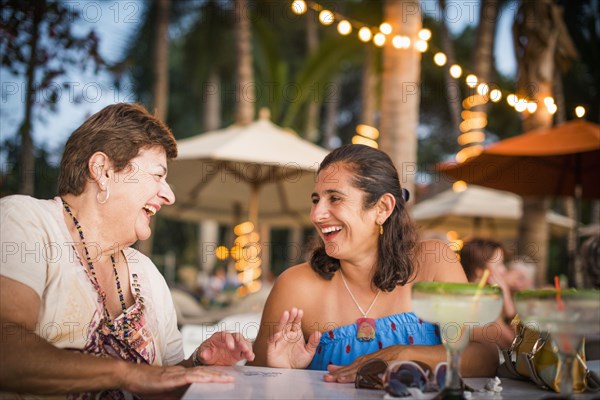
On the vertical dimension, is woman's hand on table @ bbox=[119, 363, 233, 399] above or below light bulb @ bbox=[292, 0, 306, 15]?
below

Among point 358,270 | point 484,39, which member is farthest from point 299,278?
point 484,39

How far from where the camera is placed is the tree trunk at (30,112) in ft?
15.7

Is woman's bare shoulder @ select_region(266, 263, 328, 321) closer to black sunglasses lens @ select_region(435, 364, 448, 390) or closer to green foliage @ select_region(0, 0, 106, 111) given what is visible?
black sunglasses lens @ select_region(435, 364, 448, 390)

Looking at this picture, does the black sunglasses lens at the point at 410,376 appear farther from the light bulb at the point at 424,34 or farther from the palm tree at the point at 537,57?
the palm tree at the point at 537,57

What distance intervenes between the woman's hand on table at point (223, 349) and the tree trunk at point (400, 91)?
3.97 m

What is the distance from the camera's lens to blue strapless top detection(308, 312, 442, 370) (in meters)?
3.12

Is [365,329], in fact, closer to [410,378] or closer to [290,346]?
[290,346]

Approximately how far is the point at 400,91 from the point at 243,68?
6.32m

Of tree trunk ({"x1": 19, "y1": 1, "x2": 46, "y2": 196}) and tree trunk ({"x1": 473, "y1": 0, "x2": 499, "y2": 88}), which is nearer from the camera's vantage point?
tree trunk ({"x1": 19, "y1": 1, "x2": 46, "y2": 196})

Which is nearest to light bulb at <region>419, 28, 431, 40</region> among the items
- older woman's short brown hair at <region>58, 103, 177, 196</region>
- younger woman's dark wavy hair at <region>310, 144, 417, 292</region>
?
younger woman's dark wavy hair at <region>310, 144, 417, 292</region>

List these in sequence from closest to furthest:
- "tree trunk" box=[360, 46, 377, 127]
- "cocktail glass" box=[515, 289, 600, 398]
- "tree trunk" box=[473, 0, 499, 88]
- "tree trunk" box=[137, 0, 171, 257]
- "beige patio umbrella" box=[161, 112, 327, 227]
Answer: "cocktail glass" box=[515, 289, 600, 398], "beige patio umbrella" box=[161, 112, 327, 227], "tree trunk" box=[473, 0, 499, 88], "tree trunk" box=[360, 46, 377, 127], "tree trunk" box=[137, 0, 171, 257]

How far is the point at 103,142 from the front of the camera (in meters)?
2.58

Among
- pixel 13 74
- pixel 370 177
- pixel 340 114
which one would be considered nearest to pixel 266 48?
pixel 13 74

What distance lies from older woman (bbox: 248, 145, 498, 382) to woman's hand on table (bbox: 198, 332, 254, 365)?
0.44 m
